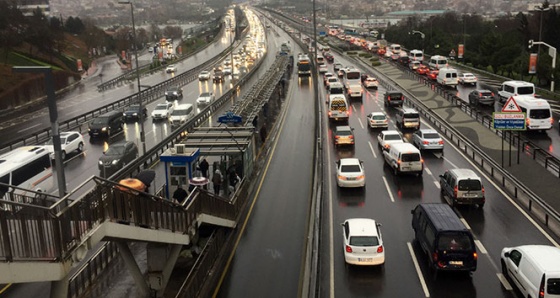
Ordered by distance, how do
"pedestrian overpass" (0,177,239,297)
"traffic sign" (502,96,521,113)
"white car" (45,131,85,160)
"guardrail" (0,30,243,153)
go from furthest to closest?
1. "guardrail" (0,30,243,153)
2. "white car" (45,131,85,160)
3. "traffic sign" (502,96,521,113)
4. "pedestrian overpass" (0,177,239,297)

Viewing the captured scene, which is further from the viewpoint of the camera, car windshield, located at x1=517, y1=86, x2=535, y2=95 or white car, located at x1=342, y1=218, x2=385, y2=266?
car windshield, located at x1=517, y1=86, x2=535, y2=95

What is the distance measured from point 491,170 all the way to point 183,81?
2429 inches

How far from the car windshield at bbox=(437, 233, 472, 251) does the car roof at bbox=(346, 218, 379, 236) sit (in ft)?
7.32

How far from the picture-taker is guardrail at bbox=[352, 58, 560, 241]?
21469mm

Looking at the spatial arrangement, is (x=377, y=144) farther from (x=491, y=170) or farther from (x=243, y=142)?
(x=243, y=142)

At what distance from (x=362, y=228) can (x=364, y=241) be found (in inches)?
22.8

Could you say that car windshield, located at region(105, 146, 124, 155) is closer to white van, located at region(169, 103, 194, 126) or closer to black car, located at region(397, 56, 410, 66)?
white van, located at region(169, 103, 194, 126)

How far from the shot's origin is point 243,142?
26547 mm

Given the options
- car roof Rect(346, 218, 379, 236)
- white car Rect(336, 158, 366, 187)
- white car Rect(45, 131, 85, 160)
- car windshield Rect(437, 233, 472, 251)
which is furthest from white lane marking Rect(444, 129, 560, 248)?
white car Rect(45, 131, 85, 160)

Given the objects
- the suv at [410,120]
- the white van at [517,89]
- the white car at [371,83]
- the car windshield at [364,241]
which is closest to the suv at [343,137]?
the suv at [410,120]

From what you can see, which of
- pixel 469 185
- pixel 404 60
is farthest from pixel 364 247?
pixel 404 60

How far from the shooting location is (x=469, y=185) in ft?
75.2

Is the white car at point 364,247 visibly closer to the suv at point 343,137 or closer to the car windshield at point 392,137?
the car windshield at point 392,137

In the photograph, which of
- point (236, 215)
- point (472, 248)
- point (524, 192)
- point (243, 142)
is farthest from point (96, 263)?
point (524, 192)
